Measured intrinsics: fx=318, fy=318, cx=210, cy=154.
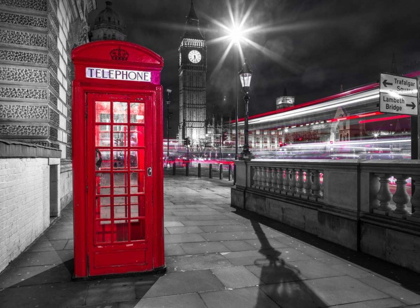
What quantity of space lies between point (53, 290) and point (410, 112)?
222 inches

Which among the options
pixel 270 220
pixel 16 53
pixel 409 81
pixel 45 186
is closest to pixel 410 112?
pixel 409 81

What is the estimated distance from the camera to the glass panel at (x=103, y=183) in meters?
3.88

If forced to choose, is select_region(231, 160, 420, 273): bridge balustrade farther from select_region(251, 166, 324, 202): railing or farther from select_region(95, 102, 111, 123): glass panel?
select_region(95, 102, 111, 123): glass panel

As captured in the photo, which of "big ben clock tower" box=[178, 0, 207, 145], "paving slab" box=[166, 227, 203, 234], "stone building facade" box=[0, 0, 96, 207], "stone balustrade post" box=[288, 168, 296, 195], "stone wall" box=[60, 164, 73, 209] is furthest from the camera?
"big ben clock tower" box=[178, 0, 207, 145]

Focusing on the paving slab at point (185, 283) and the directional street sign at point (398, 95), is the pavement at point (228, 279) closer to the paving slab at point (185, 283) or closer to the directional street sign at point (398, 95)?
the paving slab at point (185, 283)

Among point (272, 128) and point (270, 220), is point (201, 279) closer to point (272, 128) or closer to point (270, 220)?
point (270, 220)

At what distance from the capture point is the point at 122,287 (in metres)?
3.57

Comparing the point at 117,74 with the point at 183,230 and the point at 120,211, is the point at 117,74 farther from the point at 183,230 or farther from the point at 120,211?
the point at 183,230

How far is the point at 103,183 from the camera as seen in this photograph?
390cm

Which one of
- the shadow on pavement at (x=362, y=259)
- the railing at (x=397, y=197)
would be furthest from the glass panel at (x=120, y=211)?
the railing at (x=397, y=197)

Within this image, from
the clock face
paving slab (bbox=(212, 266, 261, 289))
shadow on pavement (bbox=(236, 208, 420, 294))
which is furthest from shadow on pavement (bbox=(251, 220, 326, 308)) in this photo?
the clock face

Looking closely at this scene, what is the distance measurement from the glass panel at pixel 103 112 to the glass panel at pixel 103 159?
378mm

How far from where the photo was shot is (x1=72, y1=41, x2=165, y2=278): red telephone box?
3.74 metres

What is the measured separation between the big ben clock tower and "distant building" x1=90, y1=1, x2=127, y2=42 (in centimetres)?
3645
